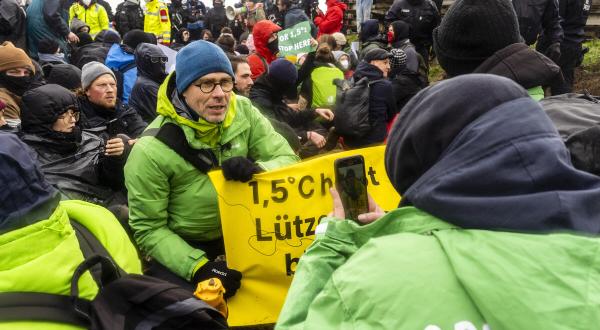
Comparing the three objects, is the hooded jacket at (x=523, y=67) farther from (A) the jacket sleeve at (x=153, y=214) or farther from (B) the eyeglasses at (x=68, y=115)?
(B) the eyeglasses at (x=68, y=115)

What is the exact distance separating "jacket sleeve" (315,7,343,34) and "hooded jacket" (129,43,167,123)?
689 cm

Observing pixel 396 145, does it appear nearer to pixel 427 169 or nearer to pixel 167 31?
pixel 427 169

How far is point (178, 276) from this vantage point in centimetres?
309

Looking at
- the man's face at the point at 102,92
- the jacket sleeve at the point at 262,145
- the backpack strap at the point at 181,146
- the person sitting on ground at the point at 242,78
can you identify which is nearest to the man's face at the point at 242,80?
the person sitting on ground at the point at 242,78

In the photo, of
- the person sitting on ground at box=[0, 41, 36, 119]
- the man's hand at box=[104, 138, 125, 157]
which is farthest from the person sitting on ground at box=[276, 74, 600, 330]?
the person sitting on ground at box=[0, 41, 36, 119]

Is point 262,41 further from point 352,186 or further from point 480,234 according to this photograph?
point 480,234

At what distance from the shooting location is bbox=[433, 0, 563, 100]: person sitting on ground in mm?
2361

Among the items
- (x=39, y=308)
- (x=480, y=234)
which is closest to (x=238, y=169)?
(x=39, y=308)

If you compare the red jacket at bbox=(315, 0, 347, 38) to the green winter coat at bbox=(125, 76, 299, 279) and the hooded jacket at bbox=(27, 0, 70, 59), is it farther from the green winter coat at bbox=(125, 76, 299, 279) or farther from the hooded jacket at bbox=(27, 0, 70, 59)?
the green winter coat at bbox=(125, 76, 299, 279)

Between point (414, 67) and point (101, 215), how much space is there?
19.7 feet

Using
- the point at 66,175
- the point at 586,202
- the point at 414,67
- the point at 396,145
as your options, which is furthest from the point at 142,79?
the point at 586,202

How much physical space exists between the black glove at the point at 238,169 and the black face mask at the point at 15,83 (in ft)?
10.6

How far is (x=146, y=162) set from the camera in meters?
2.92

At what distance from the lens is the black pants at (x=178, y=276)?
10.1 ft
